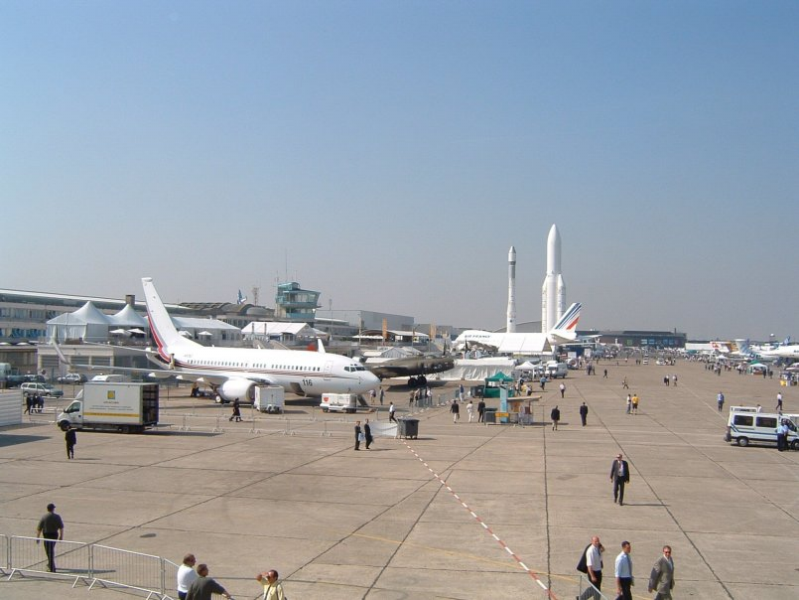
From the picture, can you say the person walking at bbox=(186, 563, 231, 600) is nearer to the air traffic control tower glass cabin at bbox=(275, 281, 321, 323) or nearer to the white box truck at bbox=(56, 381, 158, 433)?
the white box truck at bbox=(56, 381, 158, 433)

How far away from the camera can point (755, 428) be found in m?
30.2

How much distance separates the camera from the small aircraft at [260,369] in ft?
144

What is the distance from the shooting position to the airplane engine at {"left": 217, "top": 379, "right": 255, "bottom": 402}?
144 ft

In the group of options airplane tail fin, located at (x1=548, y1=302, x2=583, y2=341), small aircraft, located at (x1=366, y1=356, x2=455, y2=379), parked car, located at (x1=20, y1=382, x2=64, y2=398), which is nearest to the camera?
parked car, located at (x1=20, y1=382, x2=64, y2=398)

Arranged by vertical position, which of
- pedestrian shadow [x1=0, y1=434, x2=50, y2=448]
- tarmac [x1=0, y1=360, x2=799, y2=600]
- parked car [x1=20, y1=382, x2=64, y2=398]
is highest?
parked car [x1=20, y1=382, x2=64, y2=398]

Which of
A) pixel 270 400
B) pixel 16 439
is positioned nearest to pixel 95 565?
pixel 16 439

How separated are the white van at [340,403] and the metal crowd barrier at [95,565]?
28.6m

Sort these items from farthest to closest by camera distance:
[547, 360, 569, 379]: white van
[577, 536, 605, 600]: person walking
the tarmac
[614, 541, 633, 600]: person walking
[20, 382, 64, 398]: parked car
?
1. [547, 360, 569, 379]: white van
2. [20, 382, 64, 398]: parked car
3. the tarmac
4. [577, 536, 605, 600]: person walking
5. [614, 541, 633, 600]: person walking

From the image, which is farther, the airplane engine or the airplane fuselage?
the airplane engine

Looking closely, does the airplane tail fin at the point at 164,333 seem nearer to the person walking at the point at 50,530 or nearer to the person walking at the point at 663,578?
the person walking at the point at 50,530

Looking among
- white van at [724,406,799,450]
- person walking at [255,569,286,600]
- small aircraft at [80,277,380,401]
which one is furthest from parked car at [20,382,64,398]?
person walking at [255,569,286,600]

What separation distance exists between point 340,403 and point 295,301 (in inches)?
3460

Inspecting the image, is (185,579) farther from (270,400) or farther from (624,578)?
(270,400)

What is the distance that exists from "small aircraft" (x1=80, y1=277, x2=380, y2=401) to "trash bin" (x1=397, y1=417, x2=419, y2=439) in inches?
454
